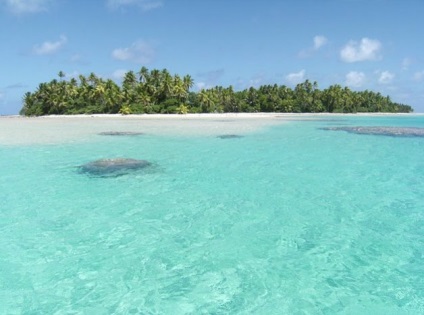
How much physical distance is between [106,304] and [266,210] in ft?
16.0

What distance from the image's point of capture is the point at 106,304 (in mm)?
4621

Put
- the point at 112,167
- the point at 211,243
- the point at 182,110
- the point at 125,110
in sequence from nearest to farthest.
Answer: the point at 211,243
the point at 112,167
the point at 125,110
the point at 182,110

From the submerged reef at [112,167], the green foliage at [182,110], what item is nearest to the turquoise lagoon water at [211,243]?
the submerged reef at [112,167]

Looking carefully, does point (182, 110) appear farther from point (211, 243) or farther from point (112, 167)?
point (211, 243)

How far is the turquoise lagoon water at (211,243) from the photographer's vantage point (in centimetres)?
479

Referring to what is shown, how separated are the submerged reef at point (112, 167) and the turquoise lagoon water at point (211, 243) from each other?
0.63 m

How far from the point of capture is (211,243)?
6.61 m

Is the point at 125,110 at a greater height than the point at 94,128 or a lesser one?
greater

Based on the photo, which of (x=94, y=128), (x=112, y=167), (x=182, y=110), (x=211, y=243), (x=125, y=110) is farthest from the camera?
(x=182, y=110)

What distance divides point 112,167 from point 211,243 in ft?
25.7

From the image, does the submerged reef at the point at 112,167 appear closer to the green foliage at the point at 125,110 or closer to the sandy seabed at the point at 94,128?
the sandy seabed at the point at 94,128

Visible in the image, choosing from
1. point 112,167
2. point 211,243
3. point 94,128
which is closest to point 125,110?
point 94,128

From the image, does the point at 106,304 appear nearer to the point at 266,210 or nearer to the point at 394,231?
the point at 266,210

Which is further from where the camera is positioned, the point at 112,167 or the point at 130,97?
the point at 130,97
